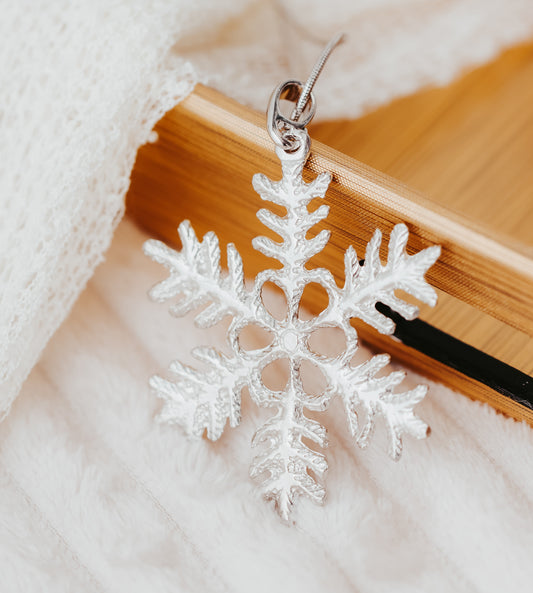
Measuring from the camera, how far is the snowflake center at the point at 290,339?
0.48 m

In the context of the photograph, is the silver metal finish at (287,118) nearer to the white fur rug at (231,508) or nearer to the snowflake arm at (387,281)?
the snowflake arm at (387,281)

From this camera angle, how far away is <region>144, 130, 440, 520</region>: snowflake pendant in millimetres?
439

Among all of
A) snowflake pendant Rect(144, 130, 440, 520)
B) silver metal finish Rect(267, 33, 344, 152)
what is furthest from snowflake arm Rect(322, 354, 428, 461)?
silver metal finish Rect(267, 33, 344, 152)

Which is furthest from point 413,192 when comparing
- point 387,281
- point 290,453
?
point 290,453

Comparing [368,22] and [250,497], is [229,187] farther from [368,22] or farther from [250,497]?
[368,22]

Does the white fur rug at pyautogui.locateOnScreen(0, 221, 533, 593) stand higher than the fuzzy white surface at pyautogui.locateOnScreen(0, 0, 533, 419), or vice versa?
the fuzzy white surface at pyautogui.locateOnScreen(0, 0, 533, 419)

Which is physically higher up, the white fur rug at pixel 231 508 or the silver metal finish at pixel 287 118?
the silver metal finish at pixel 287 118

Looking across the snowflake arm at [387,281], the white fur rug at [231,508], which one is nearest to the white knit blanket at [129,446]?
the white fur rug at [231,508]

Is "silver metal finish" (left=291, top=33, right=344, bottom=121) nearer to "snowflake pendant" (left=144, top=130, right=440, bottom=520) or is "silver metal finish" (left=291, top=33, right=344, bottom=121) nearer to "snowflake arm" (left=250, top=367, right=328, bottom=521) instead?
"snowflake pendant" (left=144, top=130, right=440, bottom=520)

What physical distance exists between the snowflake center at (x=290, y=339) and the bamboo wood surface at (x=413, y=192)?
7cm

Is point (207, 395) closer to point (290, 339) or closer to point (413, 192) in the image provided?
point (290, 339)

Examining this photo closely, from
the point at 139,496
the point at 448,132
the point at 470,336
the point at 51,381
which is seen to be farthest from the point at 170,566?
the point at 448,132

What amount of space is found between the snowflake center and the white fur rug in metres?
0.08

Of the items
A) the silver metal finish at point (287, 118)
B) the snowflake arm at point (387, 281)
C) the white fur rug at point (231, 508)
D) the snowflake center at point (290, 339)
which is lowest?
the white fur rug at point (231, 508)
